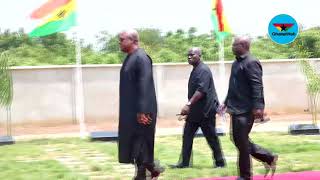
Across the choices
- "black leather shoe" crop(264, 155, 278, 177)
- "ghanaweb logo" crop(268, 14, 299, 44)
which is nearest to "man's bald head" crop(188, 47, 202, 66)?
"black leather shoe" crop(264, 155, 278, 177)

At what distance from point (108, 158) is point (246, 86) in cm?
364

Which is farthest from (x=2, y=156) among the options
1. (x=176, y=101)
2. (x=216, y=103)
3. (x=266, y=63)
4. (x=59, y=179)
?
(x=266, y=63)

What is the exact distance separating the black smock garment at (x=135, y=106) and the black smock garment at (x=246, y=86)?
110 cm

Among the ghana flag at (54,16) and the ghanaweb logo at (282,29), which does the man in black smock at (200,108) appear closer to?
the ghana flag at (54,16)

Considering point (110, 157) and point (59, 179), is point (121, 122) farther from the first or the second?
point (110, 157)

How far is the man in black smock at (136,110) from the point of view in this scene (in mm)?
6543

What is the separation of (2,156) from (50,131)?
5197mm

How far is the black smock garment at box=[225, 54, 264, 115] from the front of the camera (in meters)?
7.11

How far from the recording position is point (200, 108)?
8766 mm

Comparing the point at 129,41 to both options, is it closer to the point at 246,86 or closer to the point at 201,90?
the point at 246,86

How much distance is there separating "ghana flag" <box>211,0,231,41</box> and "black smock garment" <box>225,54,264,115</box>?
6.45 meters

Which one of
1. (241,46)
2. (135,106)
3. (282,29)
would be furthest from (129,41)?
(282,29)

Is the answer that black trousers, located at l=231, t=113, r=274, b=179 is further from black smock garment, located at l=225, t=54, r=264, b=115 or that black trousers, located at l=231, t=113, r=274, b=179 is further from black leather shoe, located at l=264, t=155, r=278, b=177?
black leather shoe, located at l=264, t=155, r=278, b=177

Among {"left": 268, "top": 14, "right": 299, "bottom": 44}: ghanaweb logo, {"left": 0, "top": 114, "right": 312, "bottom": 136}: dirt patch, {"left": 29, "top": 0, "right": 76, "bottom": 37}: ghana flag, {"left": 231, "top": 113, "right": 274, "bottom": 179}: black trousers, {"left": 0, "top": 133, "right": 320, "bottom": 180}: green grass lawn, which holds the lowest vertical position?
{"left": 0, "top": 114, "right": 312, "bottom": 136}: dirt patch
